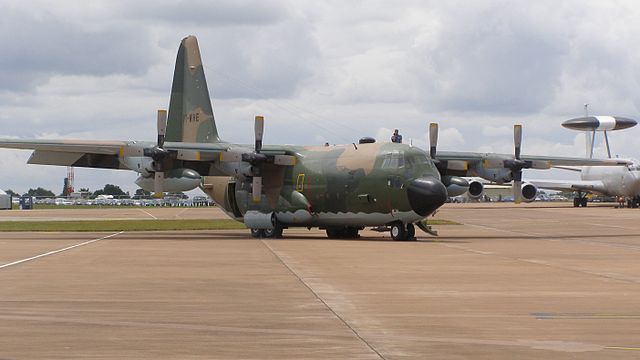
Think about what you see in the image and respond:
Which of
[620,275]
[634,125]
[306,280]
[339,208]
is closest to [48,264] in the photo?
[306,280]

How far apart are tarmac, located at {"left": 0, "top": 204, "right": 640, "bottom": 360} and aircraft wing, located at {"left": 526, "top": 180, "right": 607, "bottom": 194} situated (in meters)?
67.1

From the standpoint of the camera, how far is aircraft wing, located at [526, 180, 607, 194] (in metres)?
91.6

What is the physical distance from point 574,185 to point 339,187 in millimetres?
61960

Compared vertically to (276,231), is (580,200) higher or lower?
higher

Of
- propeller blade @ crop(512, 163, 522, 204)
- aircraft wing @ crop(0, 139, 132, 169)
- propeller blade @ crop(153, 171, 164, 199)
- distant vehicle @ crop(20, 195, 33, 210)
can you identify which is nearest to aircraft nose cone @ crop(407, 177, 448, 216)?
propeller blade @ crop(512, 163, 522, 204)

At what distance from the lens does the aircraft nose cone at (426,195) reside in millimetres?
34594

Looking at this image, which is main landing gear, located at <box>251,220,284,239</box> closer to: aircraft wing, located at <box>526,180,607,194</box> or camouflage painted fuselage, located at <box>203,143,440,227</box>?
camouflage painted fuselage, located at <box>203,143,440,227</box>

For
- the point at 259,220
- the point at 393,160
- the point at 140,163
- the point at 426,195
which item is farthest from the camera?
the point at 259,220

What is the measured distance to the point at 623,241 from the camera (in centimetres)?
3569

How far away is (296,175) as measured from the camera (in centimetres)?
3994

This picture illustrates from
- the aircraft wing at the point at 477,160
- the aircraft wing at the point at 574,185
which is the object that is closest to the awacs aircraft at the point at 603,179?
the aircraft wing at the point at 574,185

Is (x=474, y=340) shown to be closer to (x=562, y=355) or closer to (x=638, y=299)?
(x=562, y=355)

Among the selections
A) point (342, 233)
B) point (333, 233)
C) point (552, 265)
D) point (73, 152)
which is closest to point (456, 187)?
point (342, 233)

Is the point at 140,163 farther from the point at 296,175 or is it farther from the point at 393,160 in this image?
the point at 393,160
